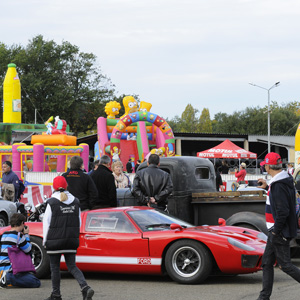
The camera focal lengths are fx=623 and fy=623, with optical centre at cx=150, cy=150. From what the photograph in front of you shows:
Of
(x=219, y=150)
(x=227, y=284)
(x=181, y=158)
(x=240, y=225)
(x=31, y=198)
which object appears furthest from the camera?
(x=219, y=150)

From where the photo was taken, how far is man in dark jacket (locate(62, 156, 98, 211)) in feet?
29.5

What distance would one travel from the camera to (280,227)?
6.43 meters

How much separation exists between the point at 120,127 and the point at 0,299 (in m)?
28.2

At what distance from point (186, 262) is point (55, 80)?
66.1m

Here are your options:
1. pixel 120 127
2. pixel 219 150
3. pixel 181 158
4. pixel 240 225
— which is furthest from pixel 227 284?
pixel 219 150

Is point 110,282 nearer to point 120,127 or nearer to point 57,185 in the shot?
point 57,185

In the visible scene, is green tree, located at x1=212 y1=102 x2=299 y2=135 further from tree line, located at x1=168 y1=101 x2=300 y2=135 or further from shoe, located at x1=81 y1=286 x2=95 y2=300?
shoe, located at x1=81 y1=286 x2=95 y2=300

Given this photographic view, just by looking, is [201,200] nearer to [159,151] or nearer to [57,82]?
[159,151]

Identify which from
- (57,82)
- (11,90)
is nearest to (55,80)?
(57,82)

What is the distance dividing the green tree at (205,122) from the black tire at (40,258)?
328ft

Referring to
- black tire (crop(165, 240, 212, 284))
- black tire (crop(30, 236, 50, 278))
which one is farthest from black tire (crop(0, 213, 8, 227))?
black tire (crop(165, 240, 212, 284))

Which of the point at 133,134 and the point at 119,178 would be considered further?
the point at 133,134

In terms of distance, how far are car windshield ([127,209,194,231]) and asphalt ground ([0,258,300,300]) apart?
76cm

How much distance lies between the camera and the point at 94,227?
8.85 metres
